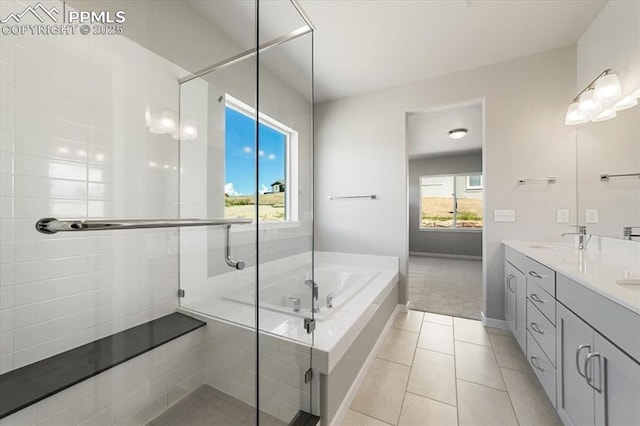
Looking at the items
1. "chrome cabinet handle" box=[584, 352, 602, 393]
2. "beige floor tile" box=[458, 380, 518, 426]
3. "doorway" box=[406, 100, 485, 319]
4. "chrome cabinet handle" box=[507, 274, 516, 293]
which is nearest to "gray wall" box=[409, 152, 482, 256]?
"doorway" box=[406, 100, 485, 319]

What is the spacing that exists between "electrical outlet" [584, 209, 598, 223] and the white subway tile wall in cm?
295

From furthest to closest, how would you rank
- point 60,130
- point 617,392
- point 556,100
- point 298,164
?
point 556,100
point 298,164
point 60,130
point 617,392

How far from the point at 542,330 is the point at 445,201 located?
519cm

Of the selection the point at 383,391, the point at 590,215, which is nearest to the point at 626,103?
the point at 590,215

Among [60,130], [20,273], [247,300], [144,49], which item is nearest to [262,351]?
[247,300]

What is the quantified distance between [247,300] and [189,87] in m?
1.36

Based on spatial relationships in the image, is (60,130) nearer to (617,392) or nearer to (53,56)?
(53,56)

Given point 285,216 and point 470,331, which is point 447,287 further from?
point 285,216

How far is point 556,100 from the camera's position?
227cm

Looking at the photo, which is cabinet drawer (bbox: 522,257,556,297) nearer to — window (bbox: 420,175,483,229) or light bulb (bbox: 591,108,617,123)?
light bulb (bbox: 591,108,617,123)

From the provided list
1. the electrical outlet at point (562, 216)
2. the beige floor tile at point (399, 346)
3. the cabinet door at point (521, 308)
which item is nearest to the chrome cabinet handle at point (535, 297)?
the cabinet door at point (521, 308)

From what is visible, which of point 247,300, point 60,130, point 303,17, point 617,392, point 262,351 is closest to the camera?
point 617,392

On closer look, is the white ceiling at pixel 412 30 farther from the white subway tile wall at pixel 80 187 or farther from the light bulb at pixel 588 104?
the white subway tile wall at pixel 80 187

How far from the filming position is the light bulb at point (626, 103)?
1.49m
